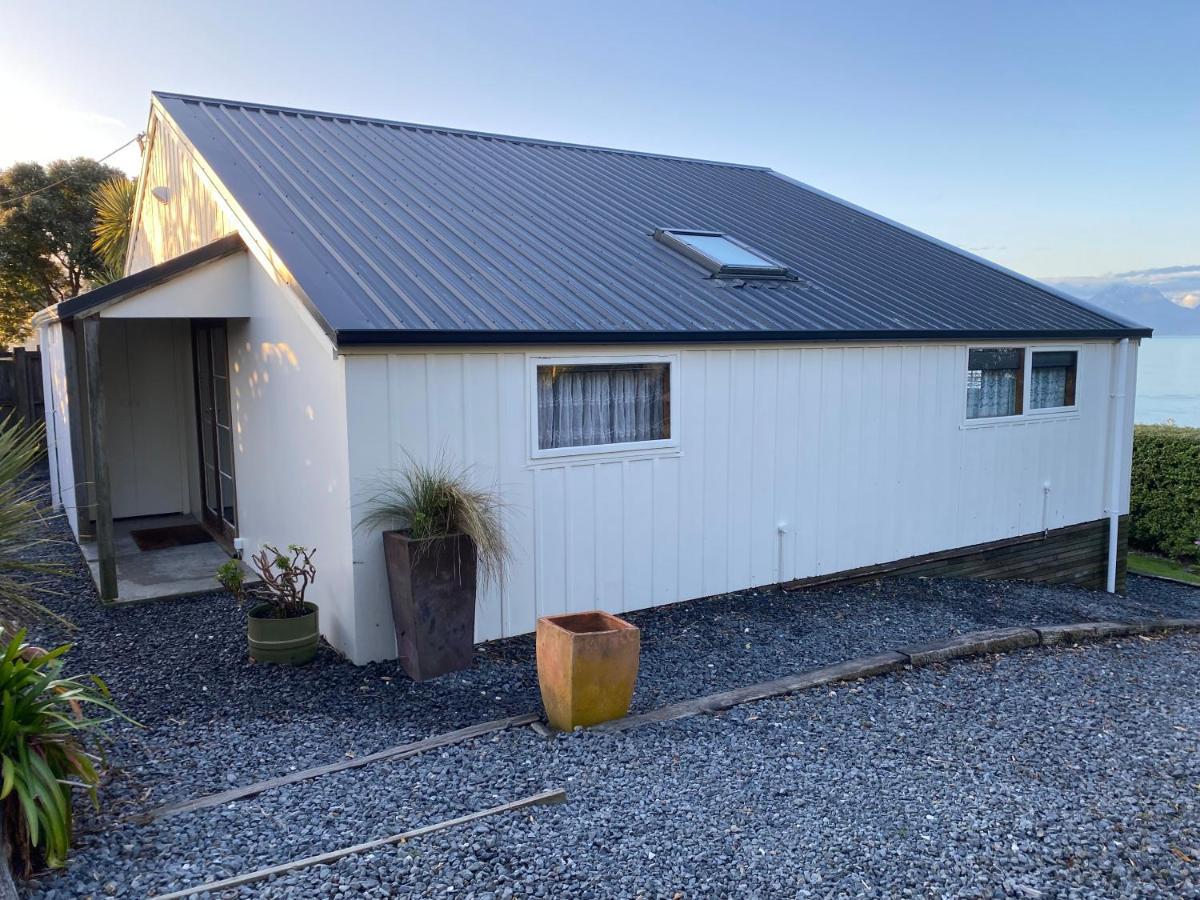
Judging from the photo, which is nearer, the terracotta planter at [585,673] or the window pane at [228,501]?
the terracotta planter at [585,673]

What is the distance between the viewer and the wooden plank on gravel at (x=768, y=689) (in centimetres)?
471

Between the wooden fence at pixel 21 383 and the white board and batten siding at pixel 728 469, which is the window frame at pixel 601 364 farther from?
the wooden fence at pixel 21 383

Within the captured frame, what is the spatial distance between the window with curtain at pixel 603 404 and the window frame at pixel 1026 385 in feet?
12.8

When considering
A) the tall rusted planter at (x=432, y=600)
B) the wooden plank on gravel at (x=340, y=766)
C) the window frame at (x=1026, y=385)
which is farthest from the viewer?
the window frame at (x=1026, y=385)

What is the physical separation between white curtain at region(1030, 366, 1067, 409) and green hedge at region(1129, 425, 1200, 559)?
421cm

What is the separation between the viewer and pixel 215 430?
29.2ft

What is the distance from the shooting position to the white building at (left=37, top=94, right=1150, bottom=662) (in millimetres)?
5883

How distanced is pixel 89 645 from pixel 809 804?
4.89 metres

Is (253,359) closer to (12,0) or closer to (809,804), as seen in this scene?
(809,804)

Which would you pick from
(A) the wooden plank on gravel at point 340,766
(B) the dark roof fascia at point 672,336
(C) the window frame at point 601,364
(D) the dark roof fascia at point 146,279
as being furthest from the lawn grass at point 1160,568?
(D) the dark roof fascia at point 146,279

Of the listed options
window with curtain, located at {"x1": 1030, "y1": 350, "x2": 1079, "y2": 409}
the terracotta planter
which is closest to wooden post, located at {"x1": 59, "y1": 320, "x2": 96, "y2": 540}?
the terracotta planter

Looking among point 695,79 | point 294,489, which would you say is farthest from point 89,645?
point 695,79

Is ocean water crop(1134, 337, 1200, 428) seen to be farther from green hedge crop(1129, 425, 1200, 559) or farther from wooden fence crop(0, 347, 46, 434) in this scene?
wooden fence crop(0, 347, 46, 434)

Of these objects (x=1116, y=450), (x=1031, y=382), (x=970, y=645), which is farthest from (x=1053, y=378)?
(x=970, y=645)
